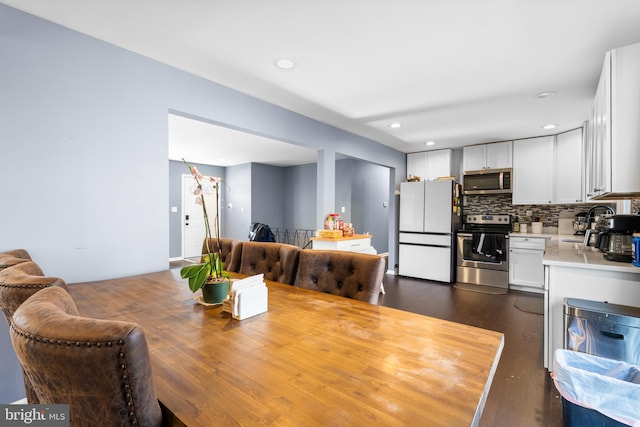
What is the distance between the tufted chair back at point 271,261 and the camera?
193 centimetres

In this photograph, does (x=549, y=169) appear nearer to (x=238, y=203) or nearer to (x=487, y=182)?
(x=487, y=182)

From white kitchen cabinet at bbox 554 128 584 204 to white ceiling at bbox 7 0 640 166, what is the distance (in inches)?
39.4

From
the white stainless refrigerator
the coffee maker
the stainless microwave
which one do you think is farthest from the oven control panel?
the coffee maker

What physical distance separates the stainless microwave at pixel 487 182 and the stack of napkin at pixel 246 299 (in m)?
4.75

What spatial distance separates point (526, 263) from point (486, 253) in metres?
0.53

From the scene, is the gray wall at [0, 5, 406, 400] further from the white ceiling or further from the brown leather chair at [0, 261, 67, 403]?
the brown leather chair at [0, 261, 67, 403]

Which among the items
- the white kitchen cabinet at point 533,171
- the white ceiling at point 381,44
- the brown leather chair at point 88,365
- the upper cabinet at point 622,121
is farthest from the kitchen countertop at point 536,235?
the brown leather chair at point 88,365

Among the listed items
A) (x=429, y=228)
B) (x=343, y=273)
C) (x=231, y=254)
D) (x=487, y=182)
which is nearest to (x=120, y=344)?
(x=343, y=273)

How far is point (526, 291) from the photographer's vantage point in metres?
4.39

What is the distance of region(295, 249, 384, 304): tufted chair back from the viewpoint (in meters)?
1.54

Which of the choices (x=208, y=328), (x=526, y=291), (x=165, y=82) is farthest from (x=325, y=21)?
(x=526, y=291)

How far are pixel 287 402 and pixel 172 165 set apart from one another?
726 centimetres

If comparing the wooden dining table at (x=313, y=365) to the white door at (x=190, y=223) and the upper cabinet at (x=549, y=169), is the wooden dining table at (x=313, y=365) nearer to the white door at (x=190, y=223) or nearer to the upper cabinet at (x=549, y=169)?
the upper cabinet at (x=549, y=169)

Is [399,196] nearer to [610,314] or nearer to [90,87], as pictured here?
[610,314]
